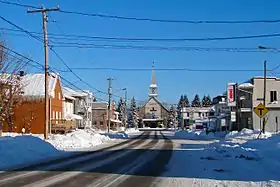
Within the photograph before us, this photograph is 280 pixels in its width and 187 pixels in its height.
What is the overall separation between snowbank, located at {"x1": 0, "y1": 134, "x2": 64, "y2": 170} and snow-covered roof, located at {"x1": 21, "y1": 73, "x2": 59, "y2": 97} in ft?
120

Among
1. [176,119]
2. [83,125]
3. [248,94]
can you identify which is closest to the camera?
[248,94]

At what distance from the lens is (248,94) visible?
7888cm

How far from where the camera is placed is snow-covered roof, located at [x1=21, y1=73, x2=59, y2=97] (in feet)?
219

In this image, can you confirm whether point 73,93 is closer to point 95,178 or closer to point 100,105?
point 100,105

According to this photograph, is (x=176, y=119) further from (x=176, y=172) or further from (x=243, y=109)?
(x=176, y=172)

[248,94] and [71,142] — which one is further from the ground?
[248,94]

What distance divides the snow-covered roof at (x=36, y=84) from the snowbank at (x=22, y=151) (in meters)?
36.7

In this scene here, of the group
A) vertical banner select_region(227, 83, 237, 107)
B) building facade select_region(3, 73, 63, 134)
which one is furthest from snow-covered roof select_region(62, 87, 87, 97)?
vertical banner select_region(227, 83, 237, 107)

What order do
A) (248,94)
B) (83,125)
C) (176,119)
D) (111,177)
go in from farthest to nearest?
(176,119) < (83,125) < (248,94) < (111,177)

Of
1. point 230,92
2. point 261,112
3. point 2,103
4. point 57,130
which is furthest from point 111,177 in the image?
point 230,92

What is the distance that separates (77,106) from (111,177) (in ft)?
292

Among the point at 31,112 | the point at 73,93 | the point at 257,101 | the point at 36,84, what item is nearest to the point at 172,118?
the point at 73,93

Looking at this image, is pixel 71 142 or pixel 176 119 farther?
pixel 176 119

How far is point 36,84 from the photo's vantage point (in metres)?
68.6
